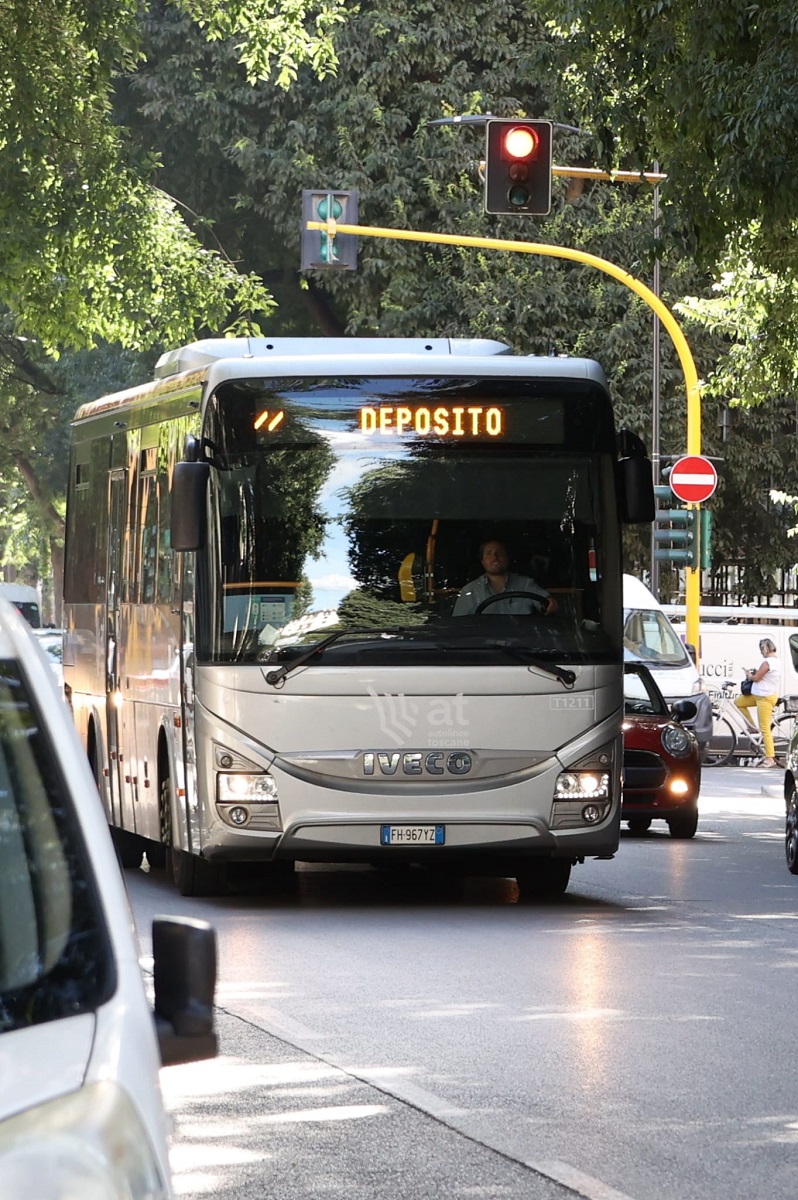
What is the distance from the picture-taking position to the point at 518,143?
21344mm

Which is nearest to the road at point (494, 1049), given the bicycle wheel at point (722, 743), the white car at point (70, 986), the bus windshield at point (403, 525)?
the bus windshield at point (403, 525)

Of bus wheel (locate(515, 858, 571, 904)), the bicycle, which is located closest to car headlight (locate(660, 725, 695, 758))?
bus wheel (locate(515, 858, 571, 904))

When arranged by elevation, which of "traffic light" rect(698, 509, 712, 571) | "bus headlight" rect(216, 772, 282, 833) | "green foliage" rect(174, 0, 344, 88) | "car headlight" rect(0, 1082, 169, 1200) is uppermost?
"green foliage" rect(174, 0, 344, 88)

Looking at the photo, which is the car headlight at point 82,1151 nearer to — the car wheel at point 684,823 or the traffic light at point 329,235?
the car wheel at point 684,823

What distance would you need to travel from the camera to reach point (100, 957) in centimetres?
343

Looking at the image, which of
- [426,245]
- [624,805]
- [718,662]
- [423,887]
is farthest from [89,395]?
[423,887]

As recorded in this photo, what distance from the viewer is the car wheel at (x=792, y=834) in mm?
17219

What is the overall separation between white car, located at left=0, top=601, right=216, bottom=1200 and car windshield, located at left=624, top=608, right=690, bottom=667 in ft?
87.2

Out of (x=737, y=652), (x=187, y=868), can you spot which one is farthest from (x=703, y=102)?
(x=737, y=652)

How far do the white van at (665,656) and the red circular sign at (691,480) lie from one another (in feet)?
5.53

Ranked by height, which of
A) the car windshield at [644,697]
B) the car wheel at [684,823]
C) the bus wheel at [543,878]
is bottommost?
the car wheel at [684,823]

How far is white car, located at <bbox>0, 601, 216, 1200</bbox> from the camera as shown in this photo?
9.86 feet

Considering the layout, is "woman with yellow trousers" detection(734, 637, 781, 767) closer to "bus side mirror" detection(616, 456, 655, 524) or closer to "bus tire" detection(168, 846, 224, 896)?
"bus tire" detection(168, 846, 224, 896)

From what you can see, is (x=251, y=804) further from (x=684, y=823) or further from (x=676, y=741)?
(x=684, y=823)
